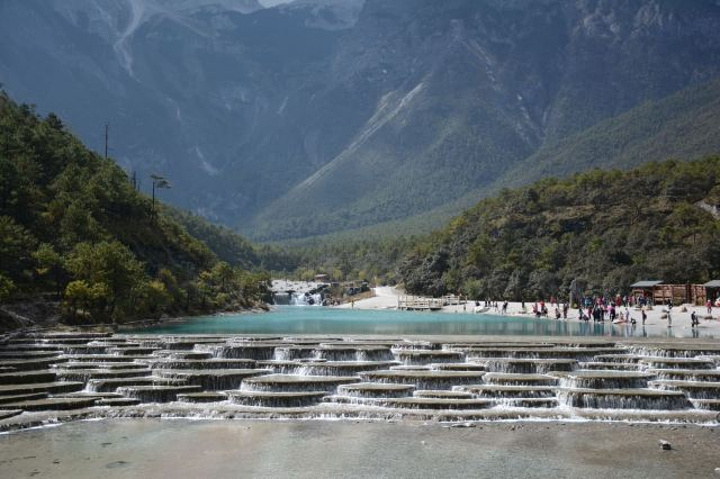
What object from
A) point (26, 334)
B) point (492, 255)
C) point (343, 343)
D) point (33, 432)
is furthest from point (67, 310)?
point (492, 255)

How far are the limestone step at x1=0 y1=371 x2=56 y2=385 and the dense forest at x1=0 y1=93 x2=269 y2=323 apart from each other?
64.1 ft

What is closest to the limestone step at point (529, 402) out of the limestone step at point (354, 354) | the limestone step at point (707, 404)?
the limestone step at point (707, 404)

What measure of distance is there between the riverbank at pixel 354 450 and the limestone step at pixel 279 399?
101 inches

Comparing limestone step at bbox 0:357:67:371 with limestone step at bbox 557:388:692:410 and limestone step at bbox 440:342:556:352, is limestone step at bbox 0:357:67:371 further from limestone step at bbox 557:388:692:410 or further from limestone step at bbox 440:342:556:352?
limestone step at bbox 557:388:692:410

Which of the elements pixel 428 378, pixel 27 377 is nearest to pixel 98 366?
pixel 27 377

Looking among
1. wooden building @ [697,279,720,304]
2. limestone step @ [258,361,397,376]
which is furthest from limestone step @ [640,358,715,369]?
wooden building @ [697,279,720,304]

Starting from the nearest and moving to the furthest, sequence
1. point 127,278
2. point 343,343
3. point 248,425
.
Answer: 1. point 248,425
2. point 343,343
3. point 127,278

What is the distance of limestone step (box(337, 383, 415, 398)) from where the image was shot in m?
32.8

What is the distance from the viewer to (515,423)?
29.2 metres

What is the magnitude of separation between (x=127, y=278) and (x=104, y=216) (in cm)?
2553

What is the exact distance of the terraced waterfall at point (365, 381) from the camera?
30.9 metres

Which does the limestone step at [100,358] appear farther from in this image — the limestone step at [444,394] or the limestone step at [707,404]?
the limestone step at [707,404]

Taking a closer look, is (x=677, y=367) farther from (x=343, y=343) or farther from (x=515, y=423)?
(x=343, y=343)

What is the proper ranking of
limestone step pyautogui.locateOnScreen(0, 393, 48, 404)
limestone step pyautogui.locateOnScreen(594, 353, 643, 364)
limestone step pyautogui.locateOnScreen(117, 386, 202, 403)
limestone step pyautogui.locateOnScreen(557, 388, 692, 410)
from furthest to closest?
1. limestone step pyautogui.locateOnScreen(594, 353, 643, 364)
2. limestone step pyautogui.locateOnScreen(117, 386, 202, 403)
3. limestone step pyautogui.locateOnScreen(0, 393, 48, 404)
4. limestone step pyautogui.locateOnScreen(557, 388, 692, 410)
